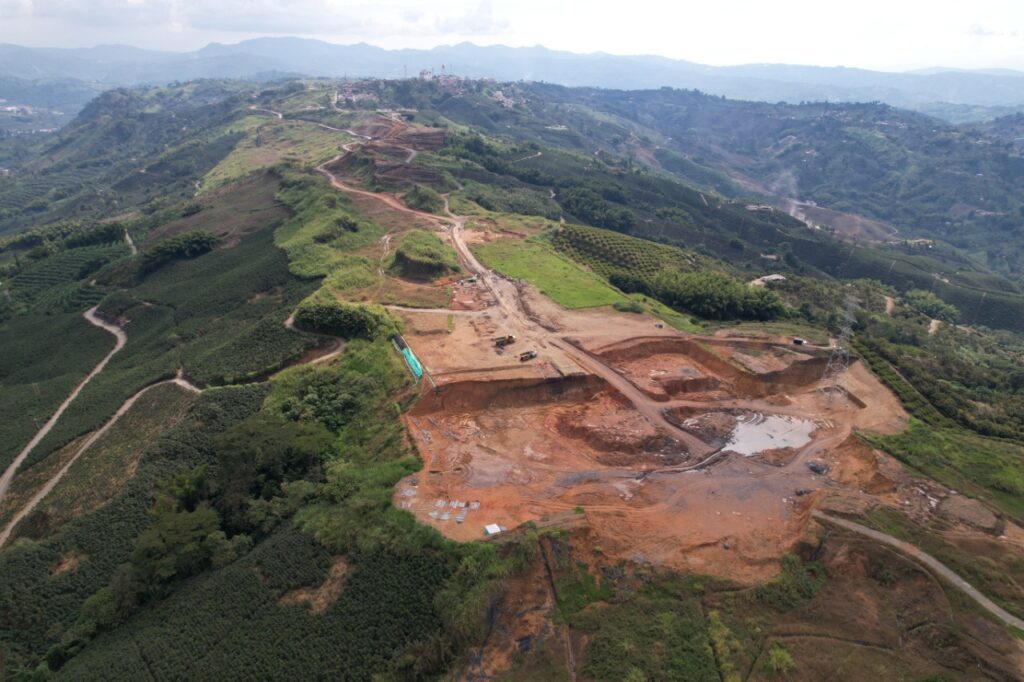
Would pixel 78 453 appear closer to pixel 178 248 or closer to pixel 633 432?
pixel 178 248

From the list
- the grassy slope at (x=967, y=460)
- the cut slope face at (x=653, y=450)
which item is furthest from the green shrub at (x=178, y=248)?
the grassy slope at (x=967, y=460)

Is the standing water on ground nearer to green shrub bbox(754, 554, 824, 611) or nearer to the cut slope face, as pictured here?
the cut slope face

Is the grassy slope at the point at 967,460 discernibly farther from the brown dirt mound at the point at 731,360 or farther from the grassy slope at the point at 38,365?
the grassy slope at the point at 38,365

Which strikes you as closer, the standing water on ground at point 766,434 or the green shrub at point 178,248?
the standing water on ground at point 766,434

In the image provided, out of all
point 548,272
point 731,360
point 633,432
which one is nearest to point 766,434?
point 731,360

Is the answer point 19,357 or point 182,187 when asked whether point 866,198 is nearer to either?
point 182,187

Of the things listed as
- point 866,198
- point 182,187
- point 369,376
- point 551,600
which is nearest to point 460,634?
point 551,600
